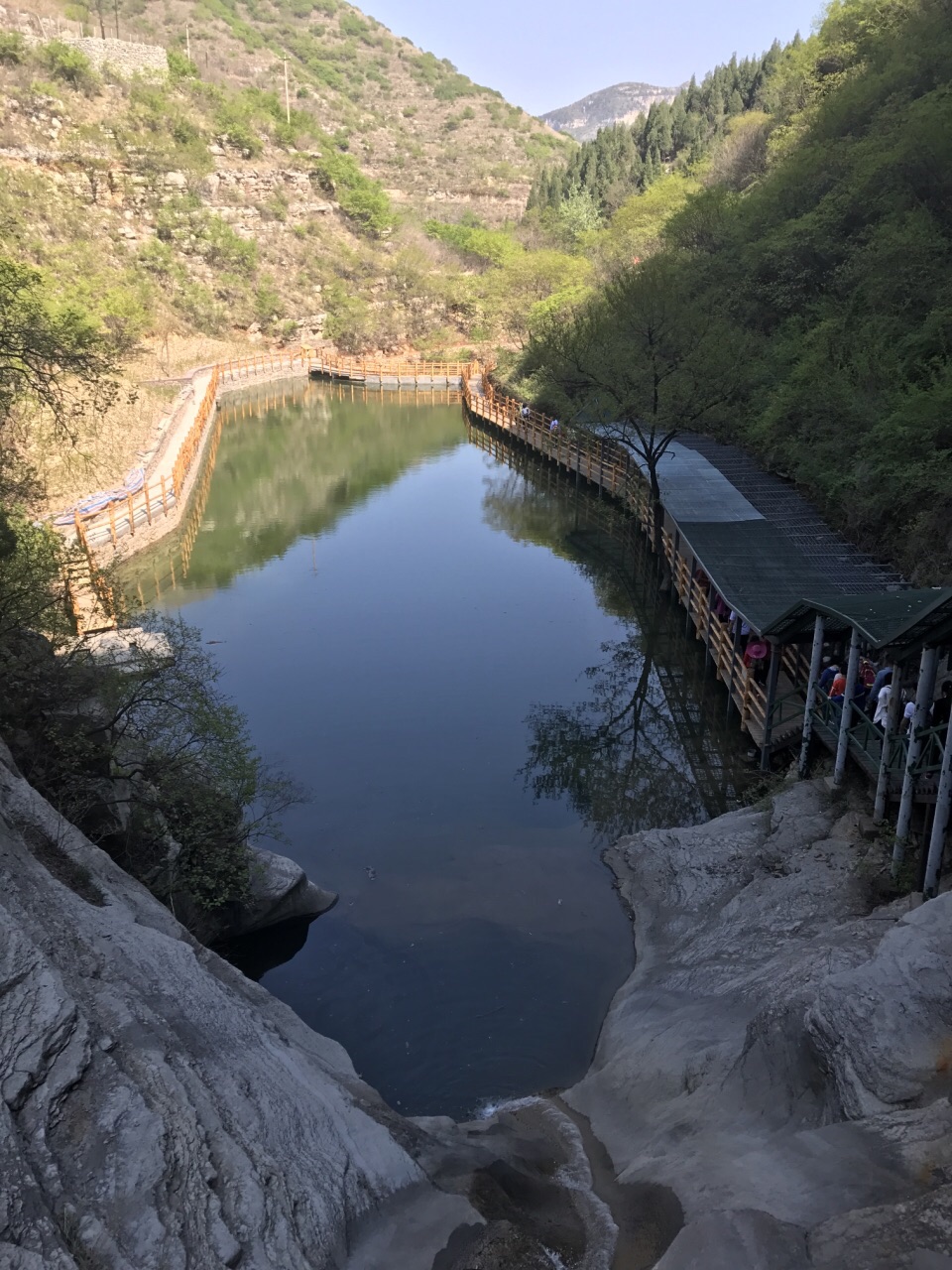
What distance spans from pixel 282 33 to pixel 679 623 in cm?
13787

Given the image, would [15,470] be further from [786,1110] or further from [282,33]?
[282,33]

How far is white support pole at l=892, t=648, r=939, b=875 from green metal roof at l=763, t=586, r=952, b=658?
24cm

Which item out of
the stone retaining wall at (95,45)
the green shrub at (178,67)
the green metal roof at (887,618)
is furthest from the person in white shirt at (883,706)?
the green shrub at (178,67)

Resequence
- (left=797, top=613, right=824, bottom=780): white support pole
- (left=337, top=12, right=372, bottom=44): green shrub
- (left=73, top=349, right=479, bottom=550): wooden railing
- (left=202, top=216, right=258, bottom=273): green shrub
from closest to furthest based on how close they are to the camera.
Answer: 1. (left=797, top=613, right=824, bottom=780): white support pole
2. (left=73, top=349, right=479, bottom=550): wooden railing
3. (left=202, top=216, right=258, bottom=273): green shrub
4. (left=337, top=12, right=372, bottom=44): green shrub

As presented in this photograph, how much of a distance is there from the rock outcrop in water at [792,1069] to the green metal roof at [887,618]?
2797 millimetres

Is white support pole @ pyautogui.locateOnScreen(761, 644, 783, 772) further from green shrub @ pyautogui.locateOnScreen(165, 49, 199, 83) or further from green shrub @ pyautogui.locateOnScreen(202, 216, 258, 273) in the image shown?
green shrub @ pyautogui.locateOnScreen(165, 49, 199, 83)

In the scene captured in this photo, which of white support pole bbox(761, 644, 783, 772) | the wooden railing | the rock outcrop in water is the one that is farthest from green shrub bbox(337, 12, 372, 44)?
the rock outcrop in water

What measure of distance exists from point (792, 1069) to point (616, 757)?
11.2 m

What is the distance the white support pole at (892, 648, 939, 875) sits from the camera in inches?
428

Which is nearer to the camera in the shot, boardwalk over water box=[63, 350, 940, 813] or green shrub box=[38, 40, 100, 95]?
boardwalk over water box=[63, 350, 940, 813]

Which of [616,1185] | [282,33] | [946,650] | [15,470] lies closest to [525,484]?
[15,470]

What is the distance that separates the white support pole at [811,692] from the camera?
47.1 feet

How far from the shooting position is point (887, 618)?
12148 mm

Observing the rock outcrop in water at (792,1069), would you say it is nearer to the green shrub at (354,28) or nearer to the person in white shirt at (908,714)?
the person in white shirt at (908,714)
